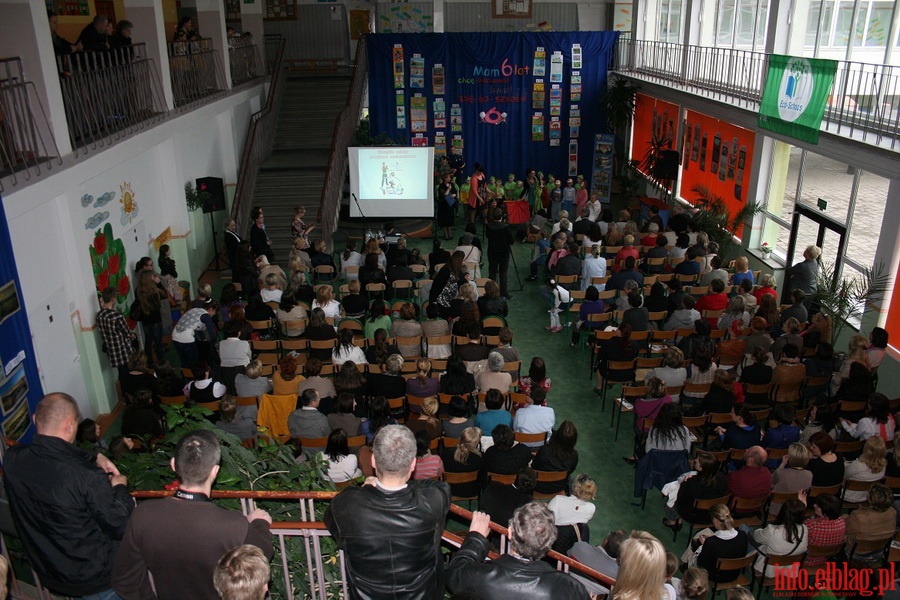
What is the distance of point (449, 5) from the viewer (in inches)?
782

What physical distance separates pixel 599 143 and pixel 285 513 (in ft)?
53.2

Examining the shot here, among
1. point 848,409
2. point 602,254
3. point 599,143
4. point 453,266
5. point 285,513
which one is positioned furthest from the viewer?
point 599,143

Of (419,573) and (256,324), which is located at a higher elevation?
(419,573)

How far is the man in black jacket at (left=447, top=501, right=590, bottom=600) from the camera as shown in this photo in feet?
9.34

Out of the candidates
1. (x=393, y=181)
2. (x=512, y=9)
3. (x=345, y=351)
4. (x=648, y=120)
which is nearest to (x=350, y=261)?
(x=393, y=181)

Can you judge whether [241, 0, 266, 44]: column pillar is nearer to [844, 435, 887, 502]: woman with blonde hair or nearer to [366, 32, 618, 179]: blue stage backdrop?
[366, 32, 618, 179]: blue stage backdrop

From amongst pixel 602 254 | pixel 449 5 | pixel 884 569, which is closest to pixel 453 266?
pixel 602 254

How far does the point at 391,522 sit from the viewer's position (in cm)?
279

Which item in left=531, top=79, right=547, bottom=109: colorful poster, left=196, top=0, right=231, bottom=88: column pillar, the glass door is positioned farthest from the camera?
left=531, top=79, right=547, bottom=109: colorful poster

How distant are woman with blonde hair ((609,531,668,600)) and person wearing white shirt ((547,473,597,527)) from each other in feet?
6.99

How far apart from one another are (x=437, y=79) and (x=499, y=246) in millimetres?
8150

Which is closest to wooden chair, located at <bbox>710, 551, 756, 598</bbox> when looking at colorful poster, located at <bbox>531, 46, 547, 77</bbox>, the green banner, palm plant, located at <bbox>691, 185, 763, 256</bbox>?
the green banner

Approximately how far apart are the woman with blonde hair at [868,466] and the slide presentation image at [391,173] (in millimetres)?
9818

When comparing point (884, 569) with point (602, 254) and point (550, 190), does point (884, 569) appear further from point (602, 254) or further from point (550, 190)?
point (550, 190)
